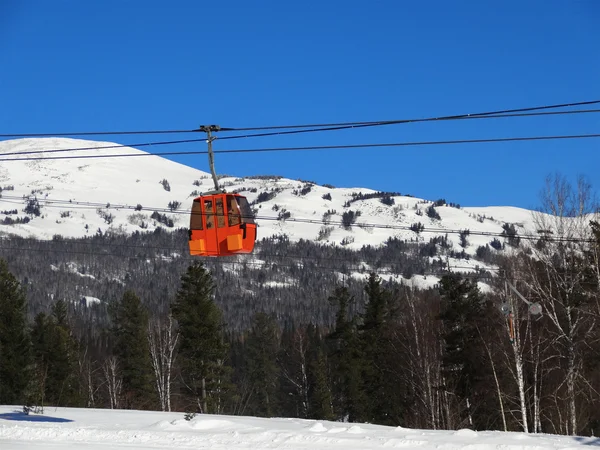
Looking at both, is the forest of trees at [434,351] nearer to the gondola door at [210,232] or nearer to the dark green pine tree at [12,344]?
the dark green pine tree at [12,344]

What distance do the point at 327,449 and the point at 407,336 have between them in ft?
107

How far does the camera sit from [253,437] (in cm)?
2362

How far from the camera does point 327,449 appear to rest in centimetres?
2164

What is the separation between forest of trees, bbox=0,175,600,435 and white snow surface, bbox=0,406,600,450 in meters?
9.02

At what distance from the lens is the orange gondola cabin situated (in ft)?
74.9

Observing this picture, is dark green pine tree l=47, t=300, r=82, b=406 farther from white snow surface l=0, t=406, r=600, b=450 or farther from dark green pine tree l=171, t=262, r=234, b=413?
white snow surface l=0, t=406, r=600, b=450

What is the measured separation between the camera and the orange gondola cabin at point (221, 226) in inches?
899

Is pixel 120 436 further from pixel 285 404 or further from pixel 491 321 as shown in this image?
pixel 285 404

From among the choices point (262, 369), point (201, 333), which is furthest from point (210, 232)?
point (262, 369)

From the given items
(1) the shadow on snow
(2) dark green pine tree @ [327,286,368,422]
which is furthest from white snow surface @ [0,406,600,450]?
(2) dark green pine tree @ [327,286,368,422]

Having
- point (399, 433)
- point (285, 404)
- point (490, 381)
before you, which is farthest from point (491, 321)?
point (285, 404)

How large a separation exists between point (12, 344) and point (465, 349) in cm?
3081

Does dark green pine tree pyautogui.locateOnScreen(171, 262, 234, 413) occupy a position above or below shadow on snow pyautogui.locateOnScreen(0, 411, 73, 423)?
above

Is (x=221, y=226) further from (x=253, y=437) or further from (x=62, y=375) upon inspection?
(x=62, y=375)
